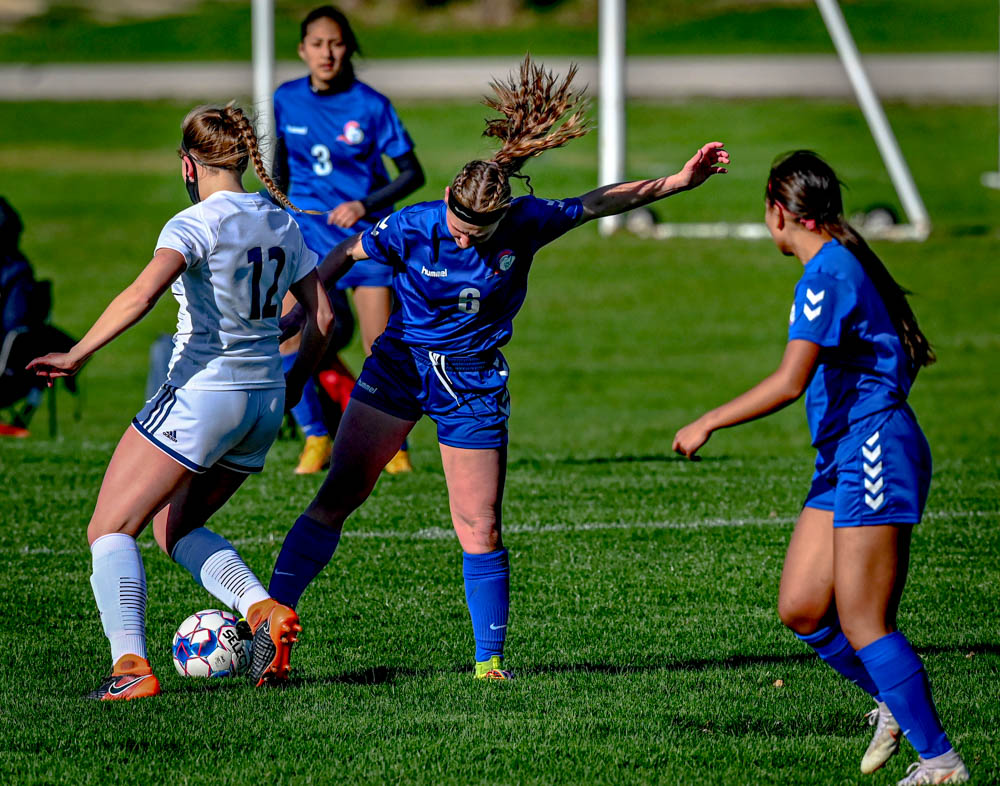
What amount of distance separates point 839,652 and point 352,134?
5.65 m

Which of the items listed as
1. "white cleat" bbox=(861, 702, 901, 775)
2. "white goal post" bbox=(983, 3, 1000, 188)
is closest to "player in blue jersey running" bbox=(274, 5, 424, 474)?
"white cleat" bbox=(861, 702, 901, 775)

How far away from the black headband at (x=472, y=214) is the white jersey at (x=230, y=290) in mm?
587

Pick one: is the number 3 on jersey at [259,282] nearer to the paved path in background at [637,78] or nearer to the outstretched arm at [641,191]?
the outstretched arm at [641,191]

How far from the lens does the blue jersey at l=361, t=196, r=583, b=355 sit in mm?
5488

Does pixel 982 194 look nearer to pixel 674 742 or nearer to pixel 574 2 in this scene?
pixel 674 742

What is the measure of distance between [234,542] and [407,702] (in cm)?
303

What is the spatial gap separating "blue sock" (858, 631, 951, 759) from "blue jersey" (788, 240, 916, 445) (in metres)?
0.67

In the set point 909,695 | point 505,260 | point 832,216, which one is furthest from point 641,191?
point 909,695

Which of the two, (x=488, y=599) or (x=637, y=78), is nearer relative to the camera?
(x=488, y=599)

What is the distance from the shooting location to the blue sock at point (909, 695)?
14.1 ft

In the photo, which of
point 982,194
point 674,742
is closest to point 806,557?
point 674,742

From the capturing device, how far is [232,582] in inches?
209

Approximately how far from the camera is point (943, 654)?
19.6 feet

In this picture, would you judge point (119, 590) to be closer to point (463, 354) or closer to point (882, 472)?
point (463, 354)
